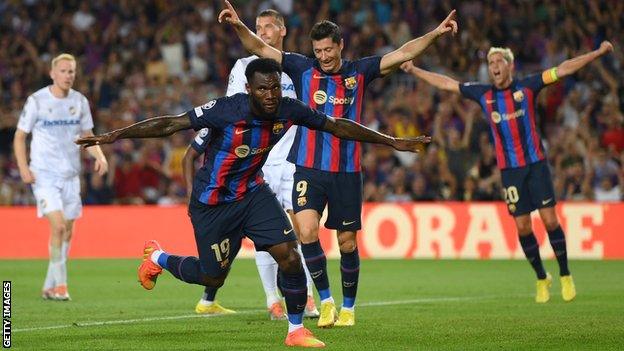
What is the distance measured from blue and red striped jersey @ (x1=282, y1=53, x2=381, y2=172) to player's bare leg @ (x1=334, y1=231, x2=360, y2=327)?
588mm

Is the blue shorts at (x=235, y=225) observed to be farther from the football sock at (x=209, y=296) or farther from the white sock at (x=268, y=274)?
the football sock at (x=209, y=296)

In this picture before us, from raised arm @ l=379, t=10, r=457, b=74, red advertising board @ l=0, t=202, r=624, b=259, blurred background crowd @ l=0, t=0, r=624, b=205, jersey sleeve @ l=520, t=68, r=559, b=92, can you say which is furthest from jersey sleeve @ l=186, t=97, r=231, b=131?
blurred background crowd @ l=0, t=0, r=624, b=205

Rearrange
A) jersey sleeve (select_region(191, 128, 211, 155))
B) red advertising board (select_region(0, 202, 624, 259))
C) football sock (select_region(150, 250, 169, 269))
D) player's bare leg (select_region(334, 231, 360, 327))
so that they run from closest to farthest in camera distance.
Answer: jersey sleeve (select_region(191, 128, 211, 155)) < football sock (select_region(150, 250, 169, 269)) < player's bare leg (select_region(334, 231, 360, 327)) < red advertising board (select_region(0, 202, 624, 259))

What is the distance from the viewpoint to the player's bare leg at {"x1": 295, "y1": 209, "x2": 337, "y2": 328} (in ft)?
33.5

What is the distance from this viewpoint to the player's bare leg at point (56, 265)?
513 inches

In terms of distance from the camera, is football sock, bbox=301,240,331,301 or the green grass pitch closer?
the green grass pitch

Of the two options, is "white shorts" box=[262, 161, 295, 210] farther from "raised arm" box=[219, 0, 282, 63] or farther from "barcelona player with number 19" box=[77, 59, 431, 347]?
"barcelona player with number 19" box=[77, 59, 431, 347]

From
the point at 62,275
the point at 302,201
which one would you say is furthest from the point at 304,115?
the point at 62,275

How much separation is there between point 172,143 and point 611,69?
8210 mm

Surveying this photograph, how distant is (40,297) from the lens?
1332 cm

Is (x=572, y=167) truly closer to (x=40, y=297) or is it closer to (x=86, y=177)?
(x=86, y=177)

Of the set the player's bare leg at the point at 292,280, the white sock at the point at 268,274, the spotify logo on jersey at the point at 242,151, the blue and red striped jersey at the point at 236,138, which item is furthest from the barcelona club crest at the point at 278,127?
the white sock at the point at 268,274

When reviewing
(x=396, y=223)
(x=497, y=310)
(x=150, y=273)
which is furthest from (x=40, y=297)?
(x=396, y=223)

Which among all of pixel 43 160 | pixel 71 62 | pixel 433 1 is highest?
pixel 433 1
